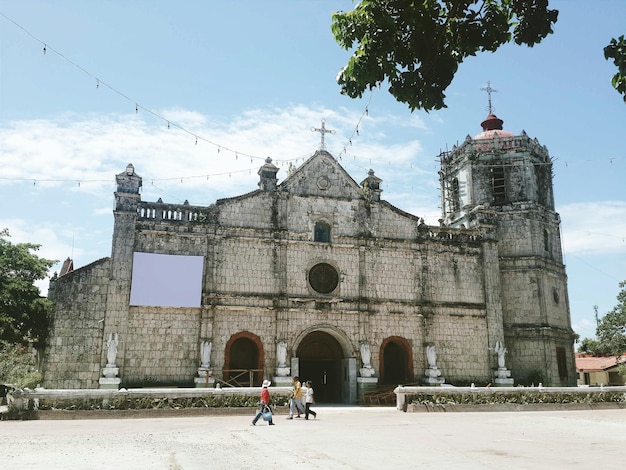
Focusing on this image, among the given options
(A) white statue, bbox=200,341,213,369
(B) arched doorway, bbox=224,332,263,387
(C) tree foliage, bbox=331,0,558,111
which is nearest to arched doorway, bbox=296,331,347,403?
(B) arched doorway, bbox=224,332,263,387

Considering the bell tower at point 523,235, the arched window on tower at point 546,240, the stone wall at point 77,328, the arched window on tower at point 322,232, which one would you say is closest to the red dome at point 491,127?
→ the bell tower at point 523,235

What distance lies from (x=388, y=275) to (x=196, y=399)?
12536 millimetres

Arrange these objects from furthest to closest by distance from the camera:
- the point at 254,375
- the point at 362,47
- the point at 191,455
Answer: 1. the point at 254,375
2. the point at 191,455
3. the point at 362,47

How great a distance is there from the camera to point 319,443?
12641 mm

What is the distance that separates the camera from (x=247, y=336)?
26.2m

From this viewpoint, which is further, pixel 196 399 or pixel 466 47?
pixel 196 399

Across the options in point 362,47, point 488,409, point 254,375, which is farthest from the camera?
point 254,375

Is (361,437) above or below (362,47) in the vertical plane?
below

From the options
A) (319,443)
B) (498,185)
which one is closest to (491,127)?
(498,185)

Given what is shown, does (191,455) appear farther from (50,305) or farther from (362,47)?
(50,305)

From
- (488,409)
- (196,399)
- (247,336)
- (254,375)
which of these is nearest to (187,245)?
(247,336)

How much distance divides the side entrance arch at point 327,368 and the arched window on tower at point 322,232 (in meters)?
4.71

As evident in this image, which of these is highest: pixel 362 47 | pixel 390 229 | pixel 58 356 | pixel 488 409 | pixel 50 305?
pixel 390 229

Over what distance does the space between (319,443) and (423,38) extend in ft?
30.0
